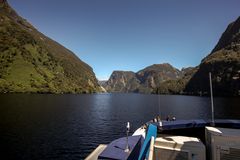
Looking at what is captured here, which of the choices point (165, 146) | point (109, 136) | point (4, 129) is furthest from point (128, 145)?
point (4, 129)

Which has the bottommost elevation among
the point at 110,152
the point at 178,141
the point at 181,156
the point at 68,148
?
the point at 68,148

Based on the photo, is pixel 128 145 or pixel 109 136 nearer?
pixel 128 145

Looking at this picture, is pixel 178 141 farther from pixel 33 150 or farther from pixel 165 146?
pixel 33 150

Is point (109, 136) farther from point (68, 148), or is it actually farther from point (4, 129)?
point (4, 129)

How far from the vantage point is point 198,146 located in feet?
39.1

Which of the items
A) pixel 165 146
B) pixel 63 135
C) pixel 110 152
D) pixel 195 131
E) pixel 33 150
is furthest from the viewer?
pixel 63 135

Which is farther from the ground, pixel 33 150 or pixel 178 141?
pixel 178 141

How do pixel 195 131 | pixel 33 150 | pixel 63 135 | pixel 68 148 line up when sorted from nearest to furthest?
1. pixel 195 131
2. pixel 33 150
3. pixel 68 148
4. pixel 63 135

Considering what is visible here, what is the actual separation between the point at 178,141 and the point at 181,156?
914 mm

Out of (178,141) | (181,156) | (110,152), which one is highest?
(178,141)

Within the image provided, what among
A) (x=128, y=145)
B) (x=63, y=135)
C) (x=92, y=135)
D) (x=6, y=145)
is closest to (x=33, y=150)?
(x=6, y=145)

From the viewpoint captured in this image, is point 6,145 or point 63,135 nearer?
point 6,145

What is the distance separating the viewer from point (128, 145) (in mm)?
17656

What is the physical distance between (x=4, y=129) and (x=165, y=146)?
5282cm
